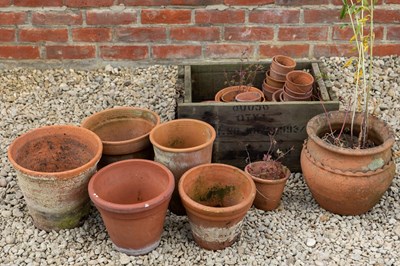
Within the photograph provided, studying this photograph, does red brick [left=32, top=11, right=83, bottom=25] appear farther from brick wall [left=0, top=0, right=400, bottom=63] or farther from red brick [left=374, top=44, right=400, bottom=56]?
red brick [left=374, top=44, right=400, bottom=56]

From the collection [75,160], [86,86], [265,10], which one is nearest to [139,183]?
[75,160]

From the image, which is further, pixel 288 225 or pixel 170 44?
pixel 170 44

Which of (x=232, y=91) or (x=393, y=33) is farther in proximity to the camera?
(x=393, y=33)

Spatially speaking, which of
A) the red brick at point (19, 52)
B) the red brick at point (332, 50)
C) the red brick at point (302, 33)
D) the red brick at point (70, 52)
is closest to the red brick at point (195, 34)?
the red brick at point (302, 33)

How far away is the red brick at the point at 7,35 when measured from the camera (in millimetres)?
3719

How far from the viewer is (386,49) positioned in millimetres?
3803

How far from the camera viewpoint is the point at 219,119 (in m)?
2.93

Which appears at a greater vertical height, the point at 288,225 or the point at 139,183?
the point at 139,183

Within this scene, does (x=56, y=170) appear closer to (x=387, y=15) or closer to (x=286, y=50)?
(x=286, y=50)

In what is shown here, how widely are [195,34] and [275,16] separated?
51 centimetres

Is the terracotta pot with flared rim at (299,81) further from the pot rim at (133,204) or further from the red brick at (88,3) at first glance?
the red brick at (88,3)

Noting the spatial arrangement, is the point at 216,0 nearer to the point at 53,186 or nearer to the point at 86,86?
the point at 86,86

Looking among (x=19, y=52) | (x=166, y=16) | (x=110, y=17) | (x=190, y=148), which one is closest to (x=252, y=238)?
(x=190, y=148)

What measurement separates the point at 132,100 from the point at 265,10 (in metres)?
0.99
